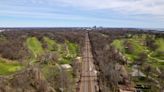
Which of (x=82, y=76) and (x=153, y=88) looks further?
(x=82, y=76)

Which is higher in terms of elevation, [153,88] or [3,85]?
[3,85]

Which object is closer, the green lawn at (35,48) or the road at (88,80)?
the road at (88,80)

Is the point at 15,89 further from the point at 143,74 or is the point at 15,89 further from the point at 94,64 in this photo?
the point at 94,64

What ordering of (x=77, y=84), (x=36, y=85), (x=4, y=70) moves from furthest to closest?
(x=77, y=84) → (x=4, y=70) → (x=36, y=85)

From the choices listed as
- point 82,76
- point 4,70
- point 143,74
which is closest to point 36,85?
point 4,70

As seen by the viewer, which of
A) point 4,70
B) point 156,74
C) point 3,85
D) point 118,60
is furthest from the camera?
point 118,60

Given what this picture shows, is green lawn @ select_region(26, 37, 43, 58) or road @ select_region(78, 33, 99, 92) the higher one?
green lawn @ select_region(26, 37, 43, 58)

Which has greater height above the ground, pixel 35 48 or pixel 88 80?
pixel 35 48

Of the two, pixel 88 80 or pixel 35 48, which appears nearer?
pixel 88 80

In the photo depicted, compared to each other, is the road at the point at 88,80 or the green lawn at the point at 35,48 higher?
the green lawn at the point at 35,48

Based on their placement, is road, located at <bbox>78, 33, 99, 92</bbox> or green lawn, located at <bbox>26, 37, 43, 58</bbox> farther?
green lawn, located at <bbox>26, 37, 43, 58</bbox>
